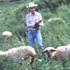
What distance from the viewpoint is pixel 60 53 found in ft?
29.8

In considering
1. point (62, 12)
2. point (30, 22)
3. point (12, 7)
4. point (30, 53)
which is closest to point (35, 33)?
point (30, 22)

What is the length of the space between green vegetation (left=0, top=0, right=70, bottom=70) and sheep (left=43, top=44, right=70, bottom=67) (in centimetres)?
18

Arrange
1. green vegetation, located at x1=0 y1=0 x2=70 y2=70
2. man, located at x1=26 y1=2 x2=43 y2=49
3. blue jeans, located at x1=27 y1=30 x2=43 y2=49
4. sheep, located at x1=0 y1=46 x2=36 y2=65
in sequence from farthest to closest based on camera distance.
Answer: blue jeans, located at x1=27 y1=30 x2=43 y2=49, man, located at x1=26 y1=2 x2=43 y2=49, sheep, located at x1=0 y1=46 x2=36 y2=65, green vegetation, located at x1=0 y1=0 x2=70 y2=70

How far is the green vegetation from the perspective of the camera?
8789 mm

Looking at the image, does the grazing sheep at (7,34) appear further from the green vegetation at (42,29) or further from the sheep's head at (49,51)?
the sheep's head at (49,51)

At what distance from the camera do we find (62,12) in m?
13.7

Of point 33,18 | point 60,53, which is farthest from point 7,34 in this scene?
point 60,53

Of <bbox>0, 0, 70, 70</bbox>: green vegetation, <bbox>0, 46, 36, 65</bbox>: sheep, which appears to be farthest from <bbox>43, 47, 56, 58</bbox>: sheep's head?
<bbox>0, 46, 36, 65</bbox>: sheep

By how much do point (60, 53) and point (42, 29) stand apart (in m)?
2.83

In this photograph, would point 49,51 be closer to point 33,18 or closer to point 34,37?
point 34,37

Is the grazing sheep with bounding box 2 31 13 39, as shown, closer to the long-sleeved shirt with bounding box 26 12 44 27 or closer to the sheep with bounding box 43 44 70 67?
the long-sleeved shirt with bounding box 26 12 44 27

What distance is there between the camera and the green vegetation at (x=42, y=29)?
8.79m

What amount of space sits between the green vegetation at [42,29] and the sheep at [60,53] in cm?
18

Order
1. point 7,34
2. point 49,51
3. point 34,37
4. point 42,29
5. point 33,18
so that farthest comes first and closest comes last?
point 42,29 < point 7,34 < point 34,37 < point 33,18 < point 49,51
